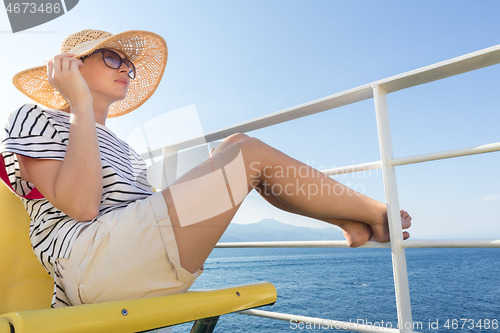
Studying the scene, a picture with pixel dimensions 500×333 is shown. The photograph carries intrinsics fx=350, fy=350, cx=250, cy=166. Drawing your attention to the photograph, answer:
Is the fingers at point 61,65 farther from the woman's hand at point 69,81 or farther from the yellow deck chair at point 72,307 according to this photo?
the yellow deck chair at point 72,307

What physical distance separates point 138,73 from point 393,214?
1237mm

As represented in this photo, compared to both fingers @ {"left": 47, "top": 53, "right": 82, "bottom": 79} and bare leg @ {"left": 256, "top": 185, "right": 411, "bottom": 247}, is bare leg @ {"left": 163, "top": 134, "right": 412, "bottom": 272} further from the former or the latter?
fingers @ {"left": 47, "top": 53, "right": 82, "bottom": 79}

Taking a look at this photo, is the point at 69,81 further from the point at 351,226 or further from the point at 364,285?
the point at 364,285

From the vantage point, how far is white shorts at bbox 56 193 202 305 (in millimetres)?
745

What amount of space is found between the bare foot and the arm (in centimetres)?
76

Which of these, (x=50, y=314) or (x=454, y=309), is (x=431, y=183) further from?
(x=50, y=314)

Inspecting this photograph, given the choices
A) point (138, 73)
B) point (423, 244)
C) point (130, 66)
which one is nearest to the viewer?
point (423, 244)

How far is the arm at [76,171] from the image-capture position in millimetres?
792

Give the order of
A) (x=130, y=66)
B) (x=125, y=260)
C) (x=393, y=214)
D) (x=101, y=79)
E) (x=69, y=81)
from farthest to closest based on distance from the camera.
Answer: (x=130, y=66), (x=101, y=79), (x=393, y=214), (x=69, y=81), (x=125, y=260)

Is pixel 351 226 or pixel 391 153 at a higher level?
pixel 391 153

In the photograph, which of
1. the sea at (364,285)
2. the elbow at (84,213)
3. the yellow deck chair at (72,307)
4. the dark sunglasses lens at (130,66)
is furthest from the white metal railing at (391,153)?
the sea at (364,285)

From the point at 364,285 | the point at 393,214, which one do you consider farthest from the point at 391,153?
the point at 364,285

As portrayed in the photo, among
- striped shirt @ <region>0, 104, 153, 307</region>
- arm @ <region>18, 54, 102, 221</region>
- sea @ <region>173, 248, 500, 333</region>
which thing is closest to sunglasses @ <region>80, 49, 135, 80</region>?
striped shirt @ <region>0, 104, 153, 307</region>

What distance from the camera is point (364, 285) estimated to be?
1622 inches
